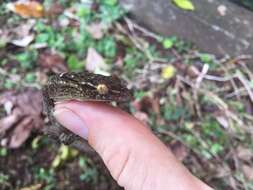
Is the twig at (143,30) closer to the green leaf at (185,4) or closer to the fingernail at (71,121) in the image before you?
the green leaf at (185,4)

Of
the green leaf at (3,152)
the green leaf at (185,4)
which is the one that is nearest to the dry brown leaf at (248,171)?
the green leaf at (185,4)

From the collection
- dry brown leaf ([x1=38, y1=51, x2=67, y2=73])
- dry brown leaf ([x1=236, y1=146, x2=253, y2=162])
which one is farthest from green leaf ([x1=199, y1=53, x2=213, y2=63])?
dry brown leaf ([x1=38, y1=51, x2=67, y2=73])

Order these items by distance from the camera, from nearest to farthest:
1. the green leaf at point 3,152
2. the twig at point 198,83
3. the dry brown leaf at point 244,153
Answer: the green leaf at point 3,152
the dry brown leaf at point 244,153
the twig at point 198,83

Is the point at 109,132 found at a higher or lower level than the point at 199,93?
higher

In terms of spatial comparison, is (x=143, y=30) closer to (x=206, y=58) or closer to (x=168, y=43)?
(x=168, y=43)

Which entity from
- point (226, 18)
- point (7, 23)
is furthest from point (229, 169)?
point (7, 23)

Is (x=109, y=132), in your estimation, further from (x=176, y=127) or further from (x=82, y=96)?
(x=176, y=127)

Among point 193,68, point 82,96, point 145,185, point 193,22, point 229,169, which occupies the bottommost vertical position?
point 229,169

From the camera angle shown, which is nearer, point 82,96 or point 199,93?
point 82,96
